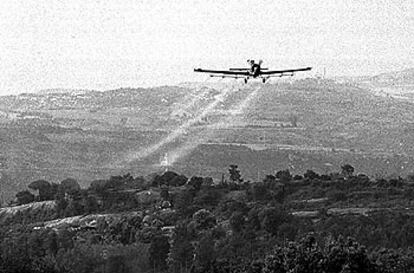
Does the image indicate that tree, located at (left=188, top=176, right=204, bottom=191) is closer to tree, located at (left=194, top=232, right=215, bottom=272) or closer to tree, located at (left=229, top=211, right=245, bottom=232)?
tree, located at (left=229, top=211, right=245, bottom=232)

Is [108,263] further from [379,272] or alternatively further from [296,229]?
[379,272]

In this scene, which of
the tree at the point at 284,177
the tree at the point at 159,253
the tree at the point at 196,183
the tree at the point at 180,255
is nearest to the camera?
the tree at the point at 180,255

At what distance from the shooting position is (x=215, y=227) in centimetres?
8962

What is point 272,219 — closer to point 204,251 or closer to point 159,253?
point 204,251

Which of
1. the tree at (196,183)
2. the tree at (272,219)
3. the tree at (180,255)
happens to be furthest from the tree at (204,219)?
the tree at (196,183)

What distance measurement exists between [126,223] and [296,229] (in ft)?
60.6

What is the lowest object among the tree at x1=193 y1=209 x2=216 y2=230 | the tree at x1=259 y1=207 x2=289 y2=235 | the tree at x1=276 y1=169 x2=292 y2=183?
the tree at x1=276 y1=169 x2=292 y2=183

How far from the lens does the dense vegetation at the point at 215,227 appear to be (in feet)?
184

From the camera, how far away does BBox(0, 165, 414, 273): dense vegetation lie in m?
56.1

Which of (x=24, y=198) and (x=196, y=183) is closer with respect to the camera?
(x=196, y=183)

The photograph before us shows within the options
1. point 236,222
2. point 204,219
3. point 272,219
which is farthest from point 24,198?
point 272,219

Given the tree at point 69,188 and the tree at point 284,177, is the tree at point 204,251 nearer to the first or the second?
the tree at point 284,177

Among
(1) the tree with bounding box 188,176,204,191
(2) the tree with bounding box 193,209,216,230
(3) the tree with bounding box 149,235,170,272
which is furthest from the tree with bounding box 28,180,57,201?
(3) the tree with bounding box 149,235,170,272

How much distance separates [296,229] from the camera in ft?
270
